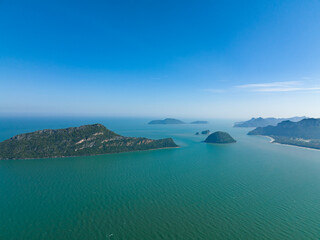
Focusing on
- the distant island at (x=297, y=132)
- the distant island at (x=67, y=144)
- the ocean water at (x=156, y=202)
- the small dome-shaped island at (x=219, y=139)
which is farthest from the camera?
the distant island at (x=297, y=132)

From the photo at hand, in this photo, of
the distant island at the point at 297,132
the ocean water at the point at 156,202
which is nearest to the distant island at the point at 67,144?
the ocean water at the point at 156,202

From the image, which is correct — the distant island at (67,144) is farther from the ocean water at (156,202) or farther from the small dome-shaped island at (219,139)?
the small dome-shaped island at (219,139)

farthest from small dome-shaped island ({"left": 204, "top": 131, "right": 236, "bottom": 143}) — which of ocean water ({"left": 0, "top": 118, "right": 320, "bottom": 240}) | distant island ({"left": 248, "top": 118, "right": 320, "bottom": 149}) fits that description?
ocean water ({"left": 0, "top": 118, "right": 320, "bottom": 240})

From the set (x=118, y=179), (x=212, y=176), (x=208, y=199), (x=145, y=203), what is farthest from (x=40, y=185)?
(x=212, y=176)

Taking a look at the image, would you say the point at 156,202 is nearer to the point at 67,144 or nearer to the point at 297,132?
the point at 67,144

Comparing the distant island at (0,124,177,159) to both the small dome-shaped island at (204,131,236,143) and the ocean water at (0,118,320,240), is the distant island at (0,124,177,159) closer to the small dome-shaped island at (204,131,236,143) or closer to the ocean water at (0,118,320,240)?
the ocean water at (0,118,320,240)

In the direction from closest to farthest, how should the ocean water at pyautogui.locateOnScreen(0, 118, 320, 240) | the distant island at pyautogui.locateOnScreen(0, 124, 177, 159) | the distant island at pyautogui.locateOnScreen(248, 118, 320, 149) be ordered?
1. the ocean water at pyautogui.locateOnScreen(0, 118, 320, 240)
2. the distant island at pyautogui.locateOnScreen(0, 124, 177, 159)
3. the distant island at pyautogui.locateOnScreen(248, 118, 320, 149)

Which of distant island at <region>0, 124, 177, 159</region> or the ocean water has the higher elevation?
distant island at <region>0, 124, 177, 159</region>
